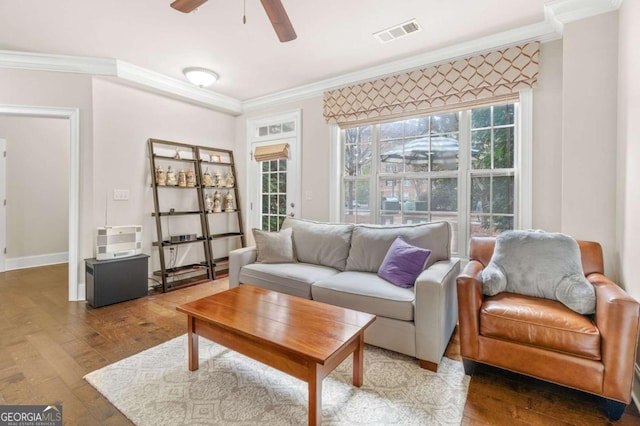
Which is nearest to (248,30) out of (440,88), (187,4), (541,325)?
(187,4)

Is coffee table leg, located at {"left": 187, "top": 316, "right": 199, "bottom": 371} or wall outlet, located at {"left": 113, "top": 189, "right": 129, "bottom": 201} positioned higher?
wall outlet, located at {"left": 113, "top": 189, "right": 129, "bottom": 201}

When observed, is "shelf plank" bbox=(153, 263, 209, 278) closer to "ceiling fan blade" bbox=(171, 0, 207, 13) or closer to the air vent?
"ceiling fan blade" bbox=(171, 0, 207, 13)

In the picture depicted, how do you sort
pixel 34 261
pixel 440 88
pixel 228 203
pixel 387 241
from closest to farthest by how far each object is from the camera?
1. pixel 387 241
2. pixel 440 88
3. pixel 228 203
4. pixel 34 261

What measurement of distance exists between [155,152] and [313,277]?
284 cm

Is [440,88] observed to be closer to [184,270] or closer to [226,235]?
[226,235]

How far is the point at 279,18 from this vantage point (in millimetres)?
1862

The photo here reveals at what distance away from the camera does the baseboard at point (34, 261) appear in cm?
482

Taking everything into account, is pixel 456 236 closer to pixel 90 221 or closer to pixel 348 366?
pixel 348 366

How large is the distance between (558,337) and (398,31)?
267cm

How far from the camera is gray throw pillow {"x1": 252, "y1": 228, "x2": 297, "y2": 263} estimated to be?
3.18 meters

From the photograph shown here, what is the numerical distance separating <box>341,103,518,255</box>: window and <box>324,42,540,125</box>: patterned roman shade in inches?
6.1

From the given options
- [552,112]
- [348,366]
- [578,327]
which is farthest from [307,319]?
[552,112]

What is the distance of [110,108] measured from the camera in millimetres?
3605

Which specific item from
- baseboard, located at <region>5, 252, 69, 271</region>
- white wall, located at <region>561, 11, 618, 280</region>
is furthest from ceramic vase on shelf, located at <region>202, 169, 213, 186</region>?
white wall, located at <region>561, 11, 618, 280</region>
